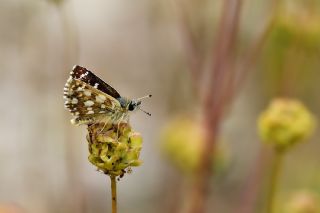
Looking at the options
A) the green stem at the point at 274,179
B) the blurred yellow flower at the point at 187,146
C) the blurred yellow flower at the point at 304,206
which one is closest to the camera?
the green stem at the point at 274,179

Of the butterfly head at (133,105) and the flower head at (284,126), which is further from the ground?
the flower head at (284,126)

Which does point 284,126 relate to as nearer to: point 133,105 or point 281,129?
point 281,129

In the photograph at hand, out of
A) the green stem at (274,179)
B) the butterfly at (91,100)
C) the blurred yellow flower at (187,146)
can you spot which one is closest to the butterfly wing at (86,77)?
the butterfly at (91,100)

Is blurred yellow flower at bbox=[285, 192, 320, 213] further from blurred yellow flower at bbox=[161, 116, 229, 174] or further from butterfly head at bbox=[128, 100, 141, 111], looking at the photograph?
butterfly head at bbox=[128, 100, 141, 111]

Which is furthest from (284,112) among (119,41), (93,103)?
(119,41)

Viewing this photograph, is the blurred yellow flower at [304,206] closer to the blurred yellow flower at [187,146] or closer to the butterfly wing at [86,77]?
the blurred yellow flower at [187,146]

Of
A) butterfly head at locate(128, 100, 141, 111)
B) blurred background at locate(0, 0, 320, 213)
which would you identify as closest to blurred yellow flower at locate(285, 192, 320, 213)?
blurred background at locate(0, 0, 320, 213)

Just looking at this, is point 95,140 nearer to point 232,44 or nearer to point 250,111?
point 232,44
